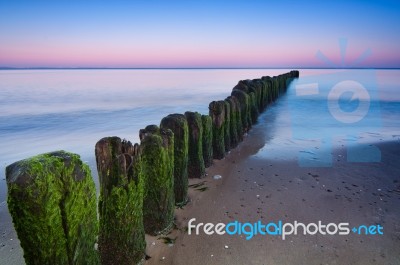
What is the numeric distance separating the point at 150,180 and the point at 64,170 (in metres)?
1.41

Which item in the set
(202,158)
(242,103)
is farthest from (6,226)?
(242,103)

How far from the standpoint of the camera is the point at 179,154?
412 centimetres

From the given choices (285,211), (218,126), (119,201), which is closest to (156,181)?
(119,201)

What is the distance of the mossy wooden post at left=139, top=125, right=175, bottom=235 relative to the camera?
133 inches

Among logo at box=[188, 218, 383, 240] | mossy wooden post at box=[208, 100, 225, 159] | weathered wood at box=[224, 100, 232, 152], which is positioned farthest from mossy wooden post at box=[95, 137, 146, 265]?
weathered wood at box=[224, 100, 232, 152]

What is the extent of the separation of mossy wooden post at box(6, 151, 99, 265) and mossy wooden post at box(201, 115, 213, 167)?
308 centimetres

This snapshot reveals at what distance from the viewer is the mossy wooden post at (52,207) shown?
1.90 metres

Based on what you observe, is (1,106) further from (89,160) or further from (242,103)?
(242,103)

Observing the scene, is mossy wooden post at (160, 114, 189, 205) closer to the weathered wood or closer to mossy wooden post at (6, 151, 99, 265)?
mossy wooden post at (6, 151, 99, 265)

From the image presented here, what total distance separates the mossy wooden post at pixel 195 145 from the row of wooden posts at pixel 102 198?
32 millimetres

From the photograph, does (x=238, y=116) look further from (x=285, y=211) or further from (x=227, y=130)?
(x=285, y=211)

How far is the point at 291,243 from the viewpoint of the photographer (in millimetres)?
3367

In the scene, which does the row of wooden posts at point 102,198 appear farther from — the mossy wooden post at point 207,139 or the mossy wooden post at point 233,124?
the mossy wooden post at point 233,124

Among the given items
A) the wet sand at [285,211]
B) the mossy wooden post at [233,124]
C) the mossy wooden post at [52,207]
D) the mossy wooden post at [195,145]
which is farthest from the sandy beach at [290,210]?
the mossy wooden post at [52,207]
